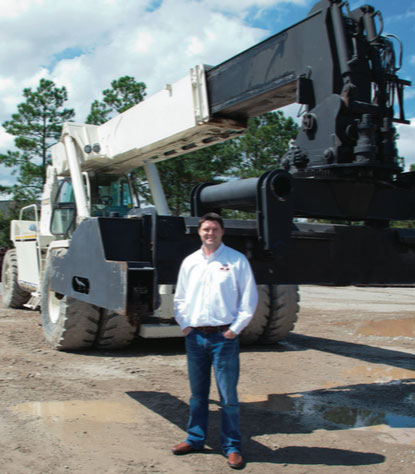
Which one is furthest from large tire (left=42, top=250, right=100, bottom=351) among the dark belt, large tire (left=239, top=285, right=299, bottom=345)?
the dark belt

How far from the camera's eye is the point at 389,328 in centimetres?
1103

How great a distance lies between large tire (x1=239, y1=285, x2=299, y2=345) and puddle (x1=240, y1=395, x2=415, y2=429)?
2661mm

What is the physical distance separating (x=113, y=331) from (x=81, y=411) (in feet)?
8.46

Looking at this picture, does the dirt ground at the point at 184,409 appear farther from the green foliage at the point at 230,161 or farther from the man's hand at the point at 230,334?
the green foliage at the point at 230,161

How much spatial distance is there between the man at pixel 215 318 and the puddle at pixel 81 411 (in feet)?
3.08

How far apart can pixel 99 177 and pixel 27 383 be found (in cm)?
398

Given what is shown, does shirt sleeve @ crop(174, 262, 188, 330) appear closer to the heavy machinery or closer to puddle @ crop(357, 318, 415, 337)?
the heavy machinery

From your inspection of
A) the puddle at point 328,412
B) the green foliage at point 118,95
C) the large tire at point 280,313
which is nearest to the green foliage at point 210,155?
the green foliage at point 118,95

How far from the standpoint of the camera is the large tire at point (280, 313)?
342 inches

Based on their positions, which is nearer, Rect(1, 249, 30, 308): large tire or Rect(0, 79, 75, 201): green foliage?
Rect(1, 249, 30, 308): large tire

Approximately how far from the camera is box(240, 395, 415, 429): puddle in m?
5.10

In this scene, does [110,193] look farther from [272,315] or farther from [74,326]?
[272,315]

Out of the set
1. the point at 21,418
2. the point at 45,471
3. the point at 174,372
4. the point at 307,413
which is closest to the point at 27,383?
the point at 21,418

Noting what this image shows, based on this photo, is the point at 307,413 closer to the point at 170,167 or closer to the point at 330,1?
the point at 330,1
